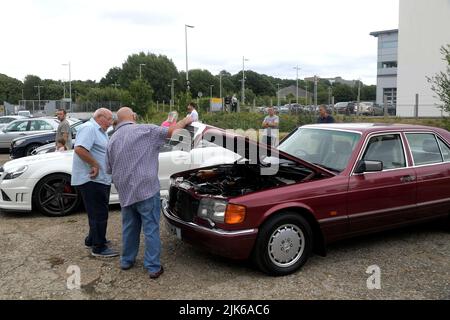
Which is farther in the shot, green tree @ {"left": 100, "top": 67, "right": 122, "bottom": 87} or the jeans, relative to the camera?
green tree @ {"left": 100, "top": 67, "right": 122, "bottom": 87}

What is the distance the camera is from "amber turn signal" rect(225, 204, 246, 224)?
437cm

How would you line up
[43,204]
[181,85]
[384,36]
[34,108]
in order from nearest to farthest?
[43,204], [34,108], [384,36], [181,85]

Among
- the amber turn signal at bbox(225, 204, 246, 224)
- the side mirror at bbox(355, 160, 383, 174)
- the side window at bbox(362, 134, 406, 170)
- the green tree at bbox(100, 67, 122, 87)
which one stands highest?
the green tree at bbox(100, 67, 122, 87)

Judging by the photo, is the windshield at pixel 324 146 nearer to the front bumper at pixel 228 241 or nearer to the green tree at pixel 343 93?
the front bumper at pixel 228 241

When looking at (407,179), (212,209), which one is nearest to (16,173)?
(212,209)

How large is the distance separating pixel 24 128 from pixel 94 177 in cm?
1368

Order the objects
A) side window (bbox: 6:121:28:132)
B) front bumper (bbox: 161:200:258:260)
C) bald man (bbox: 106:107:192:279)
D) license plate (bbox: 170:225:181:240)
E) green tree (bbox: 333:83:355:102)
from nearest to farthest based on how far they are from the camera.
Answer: front bumper (bbox: 161:200:258:260) → bald man (bbox: 106:107:192:279) → license plate (bbox: 170:225:181:240) → side window (bbox: 6:121:28:132) → green tree (bbox: 333:83:355:102)

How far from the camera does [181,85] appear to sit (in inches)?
3841

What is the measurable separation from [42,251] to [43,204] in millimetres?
1750

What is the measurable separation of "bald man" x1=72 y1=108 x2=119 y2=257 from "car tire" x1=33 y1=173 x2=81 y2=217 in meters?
2.03

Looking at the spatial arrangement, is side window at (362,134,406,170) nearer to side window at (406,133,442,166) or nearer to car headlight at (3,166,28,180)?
side window at (406,133,442,166)

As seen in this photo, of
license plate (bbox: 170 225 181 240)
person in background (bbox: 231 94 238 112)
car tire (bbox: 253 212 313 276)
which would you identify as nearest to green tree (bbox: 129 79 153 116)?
person in background (bbox: 231 94 238 112)
